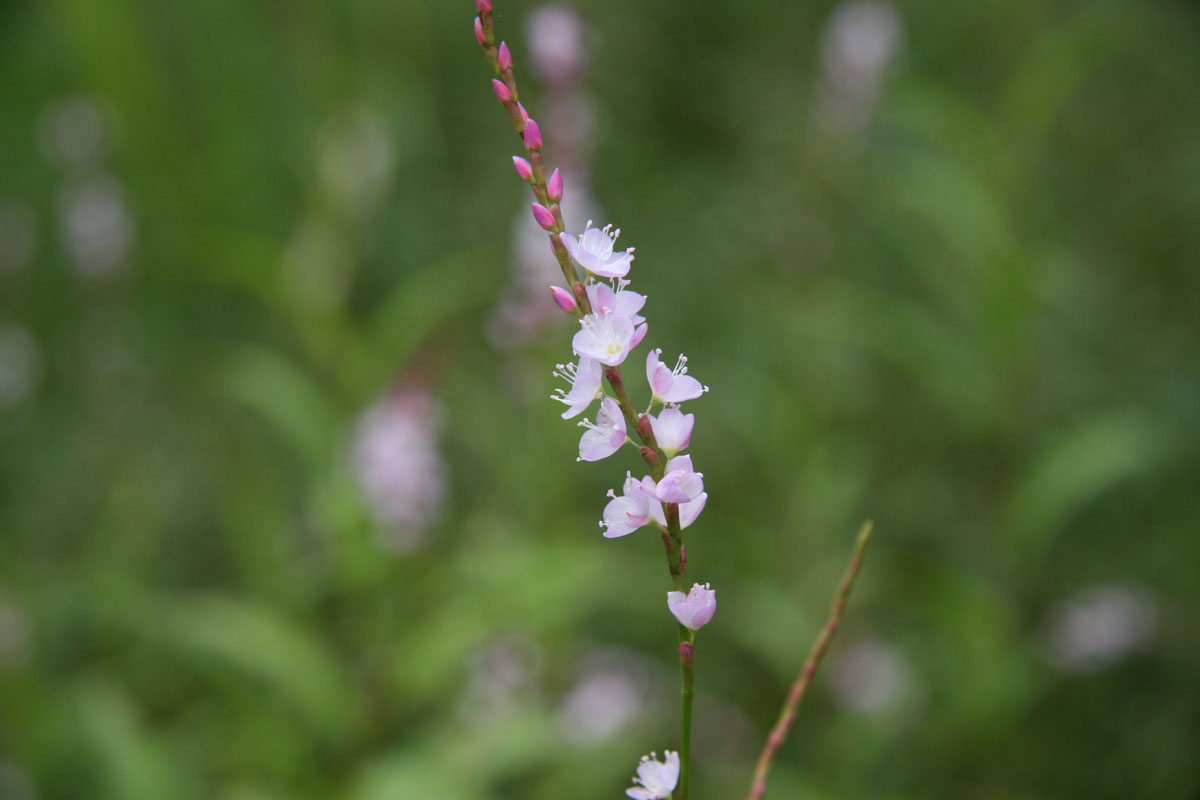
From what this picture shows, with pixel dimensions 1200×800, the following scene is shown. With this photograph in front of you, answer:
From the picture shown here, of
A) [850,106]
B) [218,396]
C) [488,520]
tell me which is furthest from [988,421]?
[218,396]

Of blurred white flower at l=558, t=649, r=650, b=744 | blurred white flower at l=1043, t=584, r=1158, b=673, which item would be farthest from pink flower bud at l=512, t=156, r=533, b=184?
blurred white flower at l=1043, t=584, r=1158, b=673

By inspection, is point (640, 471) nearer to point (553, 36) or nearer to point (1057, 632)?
point (1057, 632)

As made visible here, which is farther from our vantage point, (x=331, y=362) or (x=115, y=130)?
(x=115, y=130)

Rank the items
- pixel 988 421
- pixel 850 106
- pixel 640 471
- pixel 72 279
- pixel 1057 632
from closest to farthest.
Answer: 1. pixel 988 421
2. pixel 1057 632
3. pixel 850 106
4. pixel 640 471
5. pixel 72 279

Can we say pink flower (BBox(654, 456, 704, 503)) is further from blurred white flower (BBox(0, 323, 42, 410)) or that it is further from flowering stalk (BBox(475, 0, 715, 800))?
blurred white flower (BBox(0, 323, 42, 410))

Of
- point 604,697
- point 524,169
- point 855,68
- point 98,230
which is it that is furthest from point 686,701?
point 98,230

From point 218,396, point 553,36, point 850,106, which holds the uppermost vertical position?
point 218,396

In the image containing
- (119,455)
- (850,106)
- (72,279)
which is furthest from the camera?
(72,279)

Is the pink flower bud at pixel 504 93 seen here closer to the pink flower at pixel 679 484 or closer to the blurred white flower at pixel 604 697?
the pink flower at pixel 679 484
